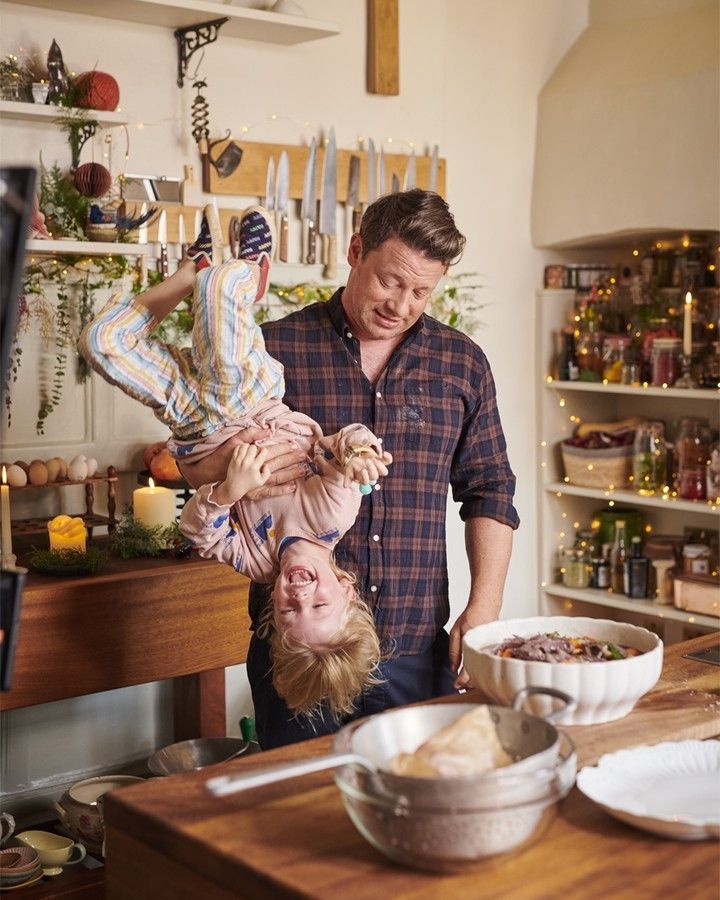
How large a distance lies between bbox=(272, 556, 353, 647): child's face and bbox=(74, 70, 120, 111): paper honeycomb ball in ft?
6.41

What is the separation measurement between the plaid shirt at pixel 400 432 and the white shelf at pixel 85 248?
1.08m

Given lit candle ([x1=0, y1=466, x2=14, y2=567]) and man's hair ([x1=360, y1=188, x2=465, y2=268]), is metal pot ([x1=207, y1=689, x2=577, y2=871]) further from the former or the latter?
lit candle ([x1=0, y1=466, x2=14, y2=567])

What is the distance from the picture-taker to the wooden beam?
4223 millimetres

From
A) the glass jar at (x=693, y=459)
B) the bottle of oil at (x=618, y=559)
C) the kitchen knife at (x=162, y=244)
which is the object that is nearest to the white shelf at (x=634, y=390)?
the glass jar at (x=693, y=459)

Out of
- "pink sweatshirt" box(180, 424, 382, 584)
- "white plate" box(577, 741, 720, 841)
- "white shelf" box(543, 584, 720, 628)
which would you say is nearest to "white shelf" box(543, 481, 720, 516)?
"white shelf" box(543, 584, 720, 628)

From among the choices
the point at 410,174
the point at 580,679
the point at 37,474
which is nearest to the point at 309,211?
the point at 410,174

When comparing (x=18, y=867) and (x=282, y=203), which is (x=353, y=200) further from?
(x=18, y=867)

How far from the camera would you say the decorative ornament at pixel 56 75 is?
10.9 ft

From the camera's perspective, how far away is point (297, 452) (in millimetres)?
1947

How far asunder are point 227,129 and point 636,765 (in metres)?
2.93

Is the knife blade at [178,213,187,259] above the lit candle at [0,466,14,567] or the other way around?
above

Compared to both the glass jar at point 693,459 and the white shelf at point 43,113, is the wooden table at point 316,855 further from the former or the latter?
the glass jar at point 693,459

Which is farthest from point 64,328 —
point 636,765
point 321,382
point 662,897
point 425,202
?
point 662,897

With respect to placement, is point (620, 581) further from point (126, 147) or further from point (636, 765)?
point (636, 765)
